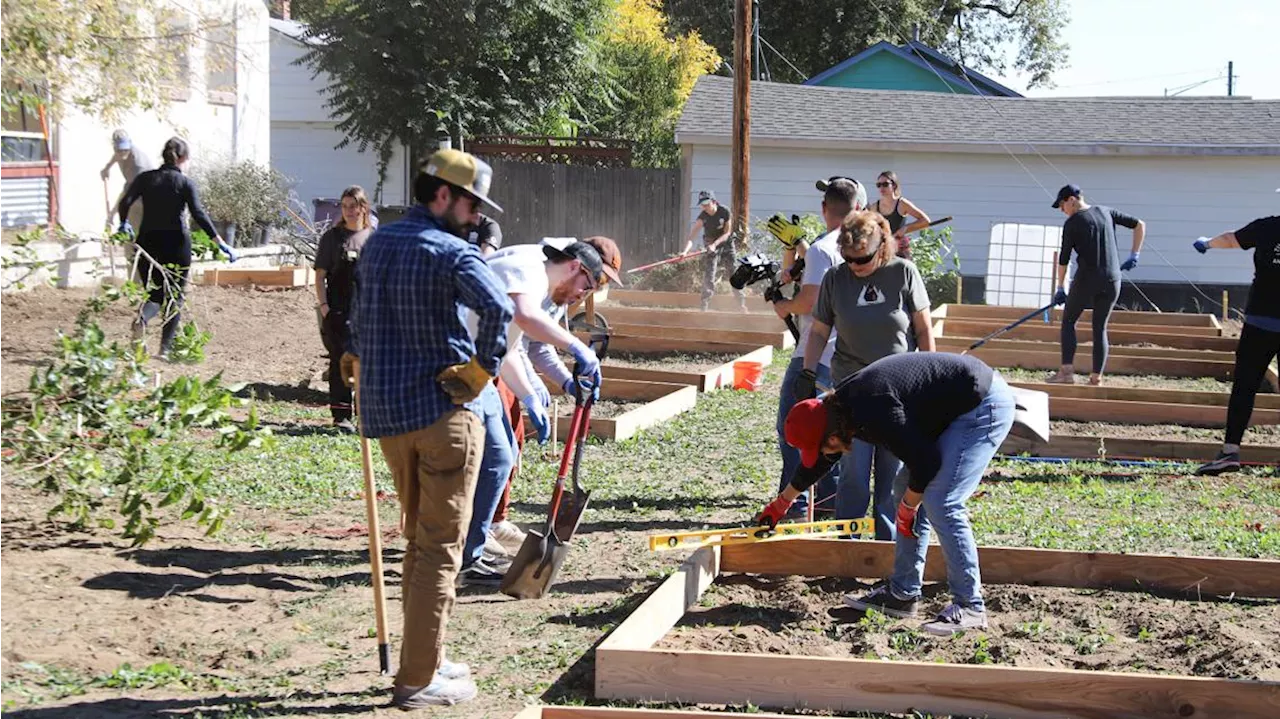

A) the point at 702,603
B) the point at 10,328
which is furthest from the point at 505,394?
the point at 10,328

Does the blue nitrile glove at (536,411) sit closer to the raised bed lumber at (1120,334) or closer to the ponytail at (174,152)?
the ponytail at (174,152)

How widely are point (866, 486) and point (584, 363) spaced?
1.73 m

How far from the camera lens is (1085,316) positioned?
17859mm

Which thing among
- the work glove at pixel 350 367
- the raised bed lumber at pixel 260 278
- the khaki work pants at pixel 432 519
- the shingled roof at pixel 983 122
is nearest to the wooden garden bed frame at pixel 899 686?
the khaki work pants at pixel 432 519

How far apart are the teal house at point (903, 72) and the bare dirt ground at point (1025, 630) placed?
93.2 ft

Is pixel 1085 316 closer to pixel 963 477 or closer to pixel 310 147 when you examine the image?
pixel 963 477

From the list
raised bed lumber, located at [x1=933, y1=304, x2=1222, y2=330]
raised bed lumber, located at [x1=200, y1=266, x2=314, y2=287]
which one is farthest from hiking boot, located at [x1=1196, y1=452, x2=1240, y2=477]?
raised bed lumber, located at [x1=200, y1=266, x2=314, y2=287]

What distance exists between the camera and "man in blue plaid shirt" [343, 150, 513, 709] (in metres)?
4.66

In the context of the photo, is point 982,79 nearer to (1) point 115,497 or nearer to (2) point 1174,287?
(2) point 1174,287

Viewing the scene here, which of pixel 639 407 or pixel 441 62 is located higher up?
pixel 441 62

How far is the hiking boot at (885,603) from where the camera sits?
237 inches

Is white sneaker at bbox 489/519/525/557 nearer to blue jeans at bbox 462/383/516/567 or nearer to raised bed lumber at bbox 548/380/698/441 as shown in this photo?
blue jeans at bbox 462/383/516/567

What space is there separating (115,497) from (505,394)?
2517mm

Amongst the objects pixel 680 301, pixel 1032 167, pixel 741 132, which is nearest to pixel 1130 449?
pixel 680 301
